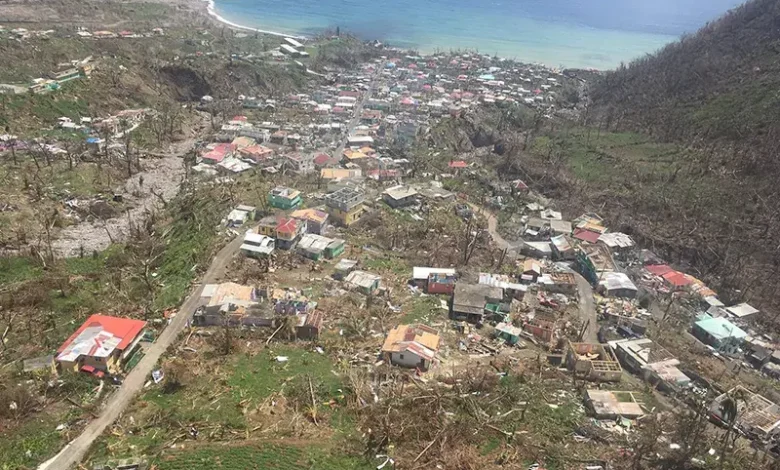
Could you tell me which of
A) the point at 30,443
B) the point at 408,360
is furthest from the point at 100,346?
the point at 408,360

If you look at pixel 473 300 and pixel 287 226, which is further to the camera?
pixel 287 226

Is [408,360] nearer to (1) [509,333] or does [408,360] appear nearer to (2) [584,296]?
(1) [509,333]

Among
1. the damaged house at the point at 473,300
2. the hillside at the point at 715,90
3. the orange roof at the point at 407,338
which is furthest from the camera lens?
the hillside at the point at 715,90

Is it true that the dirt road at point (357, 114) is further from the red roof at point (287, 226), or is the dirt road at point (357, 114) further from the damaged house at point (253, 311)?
the damaged house at point (253, 311)

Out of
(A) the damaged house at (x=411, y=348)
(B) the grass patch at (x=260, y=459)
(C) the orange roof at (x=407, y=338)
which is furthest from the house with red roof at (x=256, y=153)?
(B) the grass patch at (x=260, y=459)

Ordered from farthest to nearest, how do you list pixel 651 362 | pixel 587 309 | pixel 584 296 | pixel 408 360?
pixel 584 296
pixel 587 309
pixel 651 362
pixel 408 360

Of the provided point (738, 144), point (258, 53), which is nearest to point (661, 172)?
point (738, 144)
